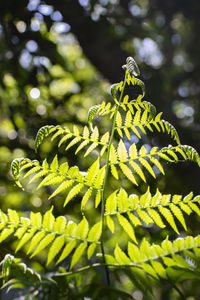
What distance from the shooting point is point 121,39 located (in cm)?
272

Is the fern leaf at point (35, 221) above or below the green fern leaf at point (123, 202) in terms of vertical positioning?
below

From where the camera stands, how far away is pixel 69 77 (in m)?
3.49

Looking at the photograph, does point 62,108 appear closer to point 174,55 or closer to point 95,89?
point 95,89

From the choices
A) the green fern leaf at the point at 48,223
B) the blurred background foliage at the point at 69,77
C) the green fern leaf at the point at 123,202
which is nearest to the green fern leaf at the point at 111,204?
the green fern leaf at the point at 123,202

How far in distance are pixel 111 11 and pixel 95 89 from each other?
80 centimetres

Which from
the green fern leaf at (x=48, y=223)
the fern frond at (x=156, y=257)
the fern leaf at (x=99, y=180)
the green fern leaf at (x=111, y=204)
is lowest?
the fern frond at (x=156, y=257)

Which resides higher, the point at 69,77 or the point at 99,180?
the point at 69,77

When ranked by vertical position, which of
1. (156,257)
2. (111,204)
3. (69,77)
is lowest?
(156,257)

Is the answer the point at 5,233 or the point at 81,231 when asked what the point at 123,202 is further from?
the point at 5,233

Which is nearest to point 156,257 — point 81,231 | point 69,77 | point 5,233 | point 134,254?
point 134,254

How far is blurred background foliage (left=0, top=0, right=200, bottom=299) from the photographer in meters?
2.00

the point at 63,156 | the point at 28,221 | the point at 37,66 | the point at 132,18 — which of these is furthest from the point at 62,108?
the point at 28,221

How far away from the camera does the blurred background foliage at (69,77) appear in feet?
6.56

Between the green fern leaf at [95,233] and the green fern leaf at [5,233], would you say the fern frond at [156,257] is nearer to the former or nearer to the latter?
the green fern leaf at [95,233]
